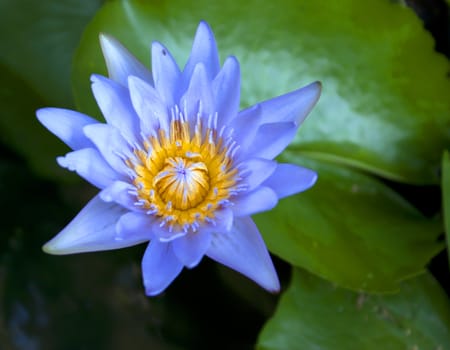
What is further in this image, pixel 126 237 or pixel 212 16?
pixel 212 16

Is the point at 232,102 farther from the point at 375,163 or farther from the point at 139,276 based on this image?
the point at 139,276

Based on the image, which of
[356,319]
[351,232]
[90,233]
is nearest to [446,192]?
[351,232]

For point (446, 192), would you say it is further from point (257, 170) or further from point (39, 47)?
point (39, 47)

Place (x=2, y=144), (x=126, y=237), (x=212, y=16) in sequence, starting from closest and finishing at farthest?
(x=126, y=237)
(x=212, y=16)
(x=2, y=144)

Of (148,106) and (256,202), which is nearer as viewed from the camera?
(256,202)

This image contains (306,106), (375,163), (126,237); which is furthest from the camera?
(375,163)

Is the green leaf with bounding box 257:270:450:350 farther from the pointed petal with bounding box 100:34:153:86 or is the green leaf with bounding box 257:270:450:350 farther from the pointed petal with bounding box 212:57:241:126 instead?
the pointed petal with bounding box 100:34:153:86

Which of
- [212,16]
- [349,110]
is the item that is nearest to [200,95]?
[212,16]
